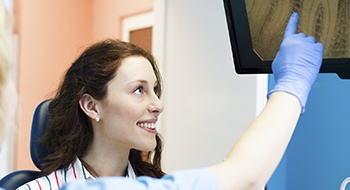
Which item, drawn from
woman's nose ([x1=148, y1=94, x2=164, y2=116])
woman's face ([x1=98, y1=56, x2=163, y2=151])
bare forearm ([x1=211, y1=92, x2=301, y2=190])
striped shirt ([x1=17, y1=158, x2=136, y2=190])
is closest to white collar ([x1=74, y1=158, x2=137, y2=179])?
striped shirt ([x1=17, y1=158, x2=136, y2=190])

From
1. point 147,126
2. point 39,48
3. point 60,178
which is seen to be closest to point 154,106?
point 147,126

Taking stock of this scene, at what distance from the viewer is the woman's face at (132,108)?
1.97 metres

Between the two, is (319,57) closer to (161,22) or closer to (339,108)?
(339,108)

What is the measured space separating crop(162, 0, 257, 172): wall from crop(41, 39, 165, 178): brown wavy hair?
0.67m

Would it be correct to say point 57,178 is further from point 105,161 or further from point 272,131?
point 272,131

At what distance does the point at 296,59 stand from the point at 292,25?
0.10 m

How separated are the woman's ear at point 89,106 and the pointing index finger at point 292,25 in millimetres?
855

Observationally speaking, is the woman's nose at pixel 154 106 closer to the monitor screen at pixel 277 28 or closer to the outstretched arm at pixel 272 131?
the monitor screen at pixel 277 28

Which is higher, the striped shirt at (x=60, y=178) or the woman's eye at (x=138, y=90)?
the woman's eye at (x=138, y=90)

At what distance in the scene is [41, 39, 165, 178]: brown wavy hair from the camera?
205 centimetres

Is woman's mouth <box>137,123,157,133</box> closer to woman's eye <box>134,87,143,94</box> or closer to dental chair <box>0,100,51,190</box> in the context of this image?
woman's eye <box>134,87,143,94</box>

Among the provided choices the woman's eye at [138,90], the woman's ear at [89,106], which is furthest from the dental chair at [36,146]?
the woman's eye at [138,90]

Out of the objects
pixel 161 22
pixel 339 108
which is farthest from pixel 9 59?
pixel 161 22

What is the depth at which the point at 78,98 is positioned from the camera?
2092 mm
